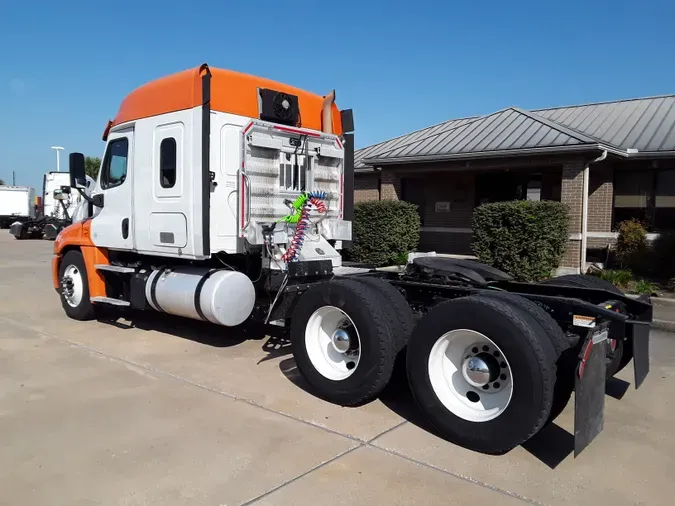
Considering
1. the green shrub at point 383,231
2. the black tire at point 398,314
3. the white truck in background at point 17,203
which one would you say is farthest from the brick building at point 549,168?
the white truck in background at point 17,203

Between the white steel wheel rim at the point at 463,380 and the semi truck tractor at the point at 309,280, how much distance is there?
0.04 feet

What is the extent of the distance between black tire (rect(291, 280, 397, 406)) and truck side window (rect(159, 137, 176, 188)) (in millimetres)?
2537

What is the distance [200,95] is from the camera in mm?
6348

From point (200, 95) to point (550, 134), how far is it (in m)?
9.96

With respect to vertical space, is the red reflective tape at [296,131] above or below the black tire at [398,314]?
above

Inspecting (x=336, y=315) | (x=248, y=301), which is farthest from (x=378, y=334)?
(x=248, y=301)

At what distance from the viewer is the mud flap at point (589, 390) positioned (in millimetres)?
3688

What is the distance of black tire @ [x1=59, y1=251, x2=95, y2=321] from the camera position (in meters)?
8.38

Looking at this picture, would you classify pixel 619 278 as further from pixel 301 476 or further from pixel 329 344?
pixel 301 476

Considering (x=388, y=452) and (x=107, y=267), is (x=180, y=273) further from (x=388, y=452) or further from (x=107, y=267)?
(x=388, y=452)

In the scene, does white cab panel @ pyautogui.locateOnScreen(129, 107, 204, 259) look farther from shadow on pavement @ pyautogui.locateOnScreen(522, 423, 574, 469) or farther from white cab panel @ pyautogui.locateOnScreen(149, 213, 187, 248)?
shadow on pavement @ pyautogui.locateOnScreen(522, 423, 574, 469)

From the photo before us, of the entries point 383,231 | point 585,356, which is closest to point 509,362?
point 585,356

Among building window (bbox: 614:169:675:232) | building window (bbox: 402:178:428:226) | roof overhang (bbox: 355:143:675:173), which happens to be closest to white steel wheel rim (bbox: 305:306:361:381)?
roof overhang (bbox: 355:143:675:173)

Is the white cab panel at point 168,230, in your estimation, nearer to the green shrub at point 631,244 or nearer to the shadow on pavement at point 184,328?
the shadow on pavement at point 184,328
